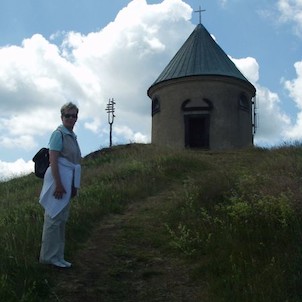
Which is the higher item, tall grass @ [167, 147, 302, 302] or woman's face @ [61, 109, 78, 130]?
woman's face @ [61, 109, 78, 130]

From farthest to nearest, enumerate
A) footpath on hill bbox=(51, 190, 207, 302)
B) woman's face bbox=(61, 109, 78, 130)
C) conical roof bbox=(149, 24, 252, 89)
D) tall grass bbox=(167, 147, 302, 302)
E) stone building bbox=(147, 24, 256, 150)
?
conical roof bbox=(149, 24, 252, 89), stone building bbox=(147, 24, 256, 150), woman's face bbox=(61, 109, 78, 130), footpath on hill bbox=(51, 190, 207, 302), tall grass bbox=(167, 147, 302, 302)

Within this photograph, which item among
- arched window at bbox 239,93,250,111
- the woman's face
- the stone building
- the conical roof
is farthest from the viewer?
arched window at bbox 239,93,250,111

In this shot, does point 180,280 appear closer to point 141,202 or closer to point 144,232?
point 144,232

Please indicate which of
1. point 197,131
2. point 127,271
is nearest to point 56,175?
point 127,271

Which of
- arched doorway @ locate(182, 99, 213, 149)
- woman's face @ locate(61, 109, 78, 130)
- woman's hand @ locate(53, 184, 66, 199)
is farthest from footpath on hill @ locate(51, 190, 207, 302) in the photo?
arched doorway @ locate(182, 99, 213, 149)

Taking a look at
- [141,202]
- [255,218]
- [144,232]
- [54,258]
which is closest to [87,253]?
[54,258]

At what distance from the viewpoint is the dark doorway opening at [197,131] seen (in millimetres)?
21312

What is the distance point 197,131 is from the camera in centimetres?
2191

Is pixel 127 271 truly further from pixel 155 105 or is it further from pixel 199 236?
pixel 155 105

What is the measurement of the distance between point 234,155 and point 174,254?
1120 cm

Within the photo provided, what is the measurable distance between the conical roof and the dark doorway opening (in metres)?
2.01

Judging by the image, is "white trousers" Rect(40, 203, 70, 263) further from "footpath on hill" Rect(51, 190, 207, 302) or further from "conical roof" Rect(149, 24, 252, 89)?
"conical roof" Rect(149, 24, 252, 89)

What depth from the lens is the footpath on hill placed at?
4.84 meters

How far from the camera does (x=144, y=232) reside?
7074 millimetres
